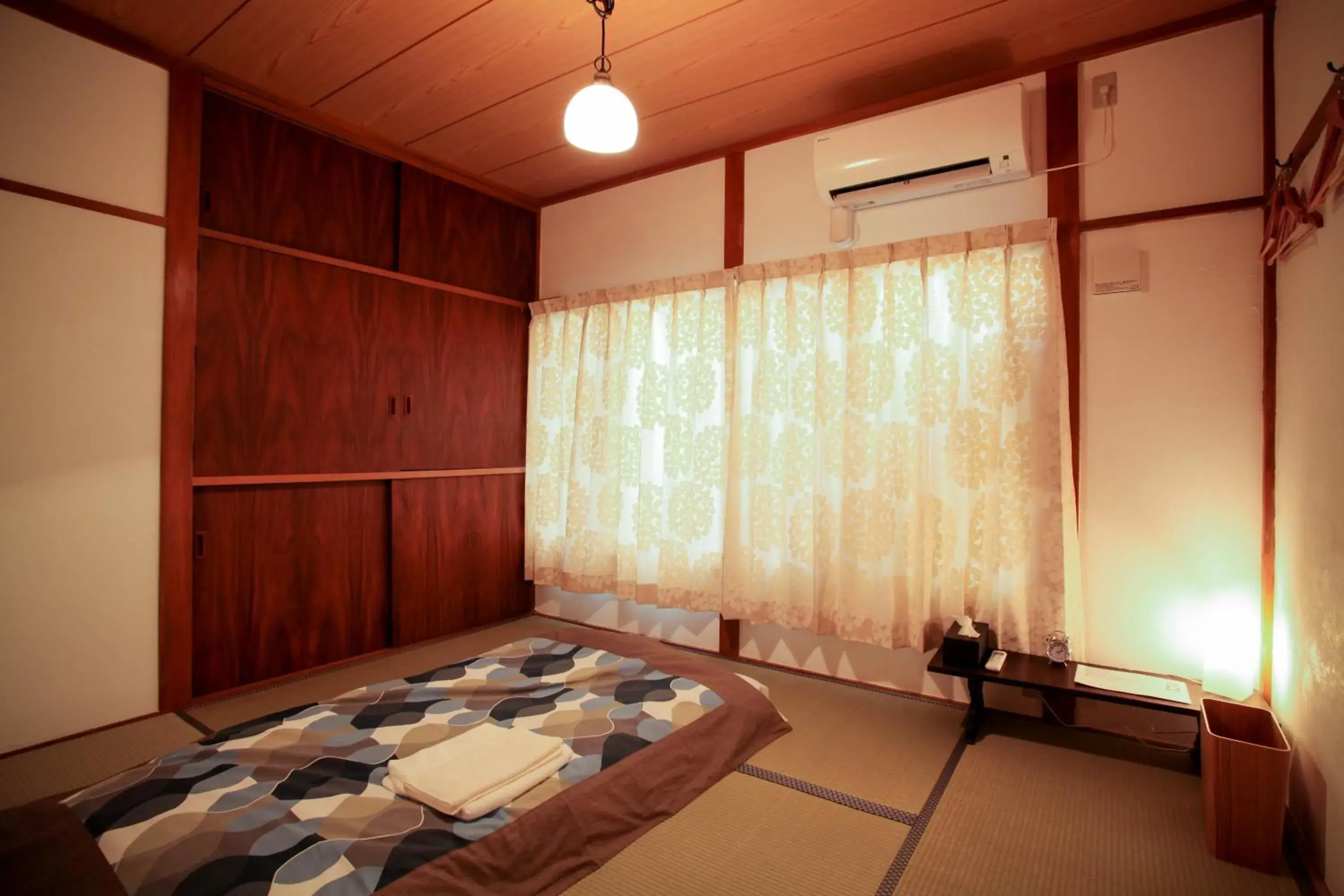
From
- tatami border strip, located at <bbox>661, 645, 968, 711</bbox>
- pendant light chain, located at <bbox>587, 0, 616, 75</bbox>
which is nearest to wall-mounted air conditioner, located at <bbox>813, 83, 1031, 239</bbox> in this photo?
pendant light chain, located at <bbox>587, 0, 616, 75</bbox>

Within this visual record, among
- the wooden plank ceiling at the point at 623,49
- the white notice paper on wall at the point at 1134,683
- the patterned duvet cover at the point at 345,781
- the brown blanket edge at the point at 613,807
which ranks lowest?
the brown blanket edge at the point at 613,807

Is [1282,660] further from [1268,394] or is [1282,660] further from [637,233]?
[637,233]

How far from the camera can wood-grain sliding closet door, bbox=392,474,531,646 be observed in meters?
3.60

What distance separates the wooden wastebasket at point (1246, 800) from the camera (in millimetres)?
1672

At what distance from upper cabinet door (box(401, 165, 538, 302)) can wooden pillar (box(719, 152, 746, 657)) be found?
1504mm

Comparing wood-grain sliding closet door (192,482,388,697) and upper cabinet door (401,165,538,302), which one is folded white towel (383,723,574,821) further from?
upper cabinet door (401,165,538,302)

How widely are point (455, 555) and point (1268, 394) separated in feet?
12.4

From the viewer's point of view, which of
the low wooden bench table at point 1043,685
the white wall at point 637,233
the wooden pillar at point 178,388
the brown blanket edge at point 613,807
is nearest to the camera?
the brown blanket edge at point 613,807

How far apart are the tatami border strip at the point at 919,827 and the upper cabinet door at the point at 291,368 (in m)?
2.91

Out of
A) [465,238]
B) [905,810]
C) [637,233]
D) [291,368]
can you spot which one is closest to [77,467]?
[291,368]

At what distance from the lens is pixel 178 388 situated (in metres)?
2.73

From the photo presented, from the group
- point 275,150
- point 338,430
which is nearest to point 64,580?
point 338,430

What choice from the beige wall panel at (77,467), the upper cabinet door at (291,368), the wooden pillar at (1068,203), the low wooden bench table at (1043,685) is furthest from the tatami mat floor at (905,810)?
the upper cabinet door at (291,368)

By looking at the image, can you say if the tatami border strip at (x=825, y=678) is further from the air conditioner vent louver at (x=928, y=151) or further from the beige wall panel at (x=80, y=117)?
the beige wall panel at (x=80, y=117)
